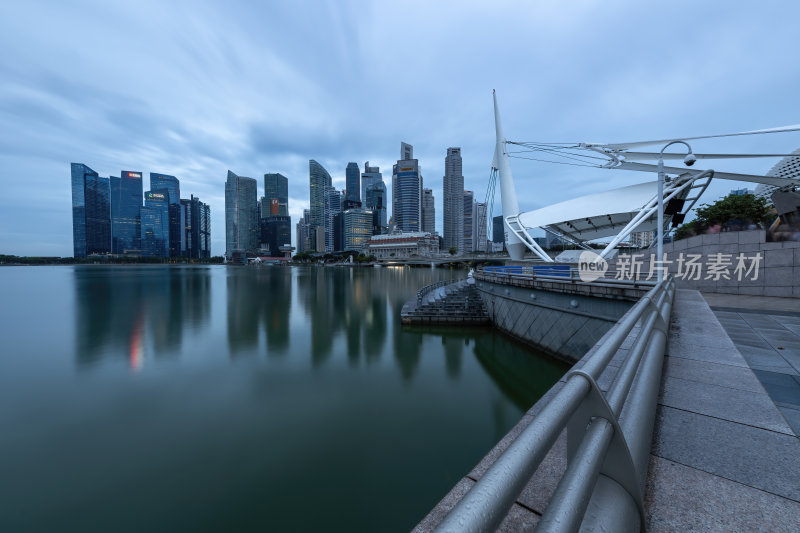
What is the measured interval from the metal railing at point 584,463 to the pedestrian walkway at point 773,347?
86.0 inches

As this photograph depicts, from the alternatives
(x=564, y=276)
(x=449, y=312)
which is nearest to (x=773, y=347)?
(x=564, y=276)

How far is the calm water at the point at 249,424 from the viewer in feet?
23.2

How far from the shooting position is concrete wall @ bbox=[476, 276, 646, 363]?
12.8m

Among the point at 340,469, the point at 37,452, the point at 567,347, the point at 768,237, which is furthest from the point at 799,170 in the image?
the point at 37,452

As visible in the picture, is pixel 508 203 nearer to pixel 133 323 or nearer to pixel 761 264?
pixel 761 264

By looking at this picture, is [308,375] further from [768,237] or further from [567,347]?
[768,237]

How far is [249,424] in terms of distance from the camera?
413 inches

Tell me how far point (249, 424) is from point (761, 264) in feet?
82.2

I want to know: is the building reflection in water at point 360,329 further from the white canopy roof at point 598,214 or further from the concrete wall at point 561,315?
the white canopy roof at point 598,214

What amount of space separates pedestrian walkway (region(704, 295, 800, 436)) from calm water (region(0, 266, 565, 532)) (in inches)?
255

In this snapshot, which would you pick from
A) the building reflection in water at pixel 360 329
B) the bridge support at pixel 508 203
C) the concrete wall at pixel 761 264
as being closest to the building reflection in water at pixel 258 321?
the building reflection in water at pixel 360 329

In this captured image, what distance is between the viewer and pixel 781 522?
71.2 inches

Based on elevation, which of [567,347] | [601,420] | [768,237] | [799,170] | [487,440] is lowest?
[487,440]

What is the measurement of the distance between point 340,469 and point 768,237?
23267 millimetres
